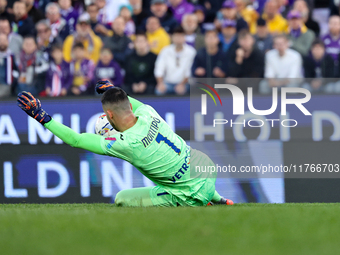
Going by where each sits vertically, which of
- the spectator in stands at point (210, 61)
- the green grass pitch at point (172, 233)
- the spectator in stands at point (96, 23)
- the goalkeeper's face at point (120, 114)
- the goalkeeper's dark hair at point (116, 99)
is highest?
the spectator in stands at point (96, 23)

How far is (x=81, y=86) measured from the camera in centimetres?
934

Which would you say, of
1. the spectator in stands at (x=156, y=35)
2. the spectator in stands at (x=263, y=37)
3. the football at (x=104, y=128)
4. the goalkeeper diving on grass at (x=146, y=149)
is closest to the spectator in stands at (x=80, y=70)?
the spectator in stands at (x=156, y=35)

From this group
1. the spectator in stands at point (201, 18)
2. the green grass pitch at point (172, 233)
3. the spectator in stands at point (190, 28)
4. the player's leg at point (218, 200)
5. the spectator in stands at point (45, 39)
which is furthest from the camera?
the spectator in stands at point (201, 18)

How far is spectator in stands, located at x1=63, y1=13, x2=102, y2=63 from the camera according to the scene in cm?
997

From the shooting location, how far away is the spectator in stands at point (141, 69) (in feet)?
29.6

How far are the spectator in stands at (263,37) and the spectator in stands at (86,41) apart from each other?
335cm

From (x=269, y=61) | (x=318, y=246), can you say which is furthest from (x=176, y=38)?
(x=318, y=246)

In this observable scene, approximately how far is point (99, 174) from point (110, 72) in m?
2.22

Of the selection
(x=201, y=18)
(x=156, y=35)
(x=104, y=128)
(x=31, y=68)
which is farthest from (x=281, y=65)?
(x=31, y=68)

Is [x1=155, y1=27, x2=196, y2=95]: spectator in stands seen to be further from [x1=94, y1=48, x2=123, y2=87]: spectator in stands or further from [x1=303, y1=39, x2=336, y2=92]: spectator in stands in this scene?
[x1=303, y1=39, x2=336, y2=92]: spectator in stands

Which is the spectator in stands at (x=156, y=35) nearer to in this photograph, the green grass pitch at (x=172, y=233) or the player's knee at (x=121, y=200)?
the player's knee at (x=121, y=200)

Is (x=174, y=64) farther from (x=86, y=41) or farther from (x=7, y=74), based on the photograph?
(x=7, y=74)

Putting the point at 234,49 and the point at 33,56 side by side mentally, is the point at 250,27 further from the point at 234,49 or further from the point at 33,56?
the point at 33,56

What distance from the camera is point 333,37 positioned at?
32.2 feet
